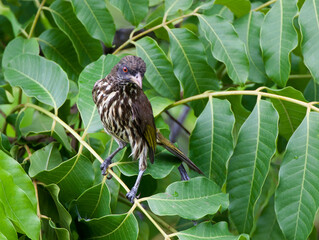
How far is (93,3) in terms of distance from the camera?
3152mm

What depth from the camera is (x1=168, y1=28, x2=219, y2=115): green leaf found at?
122 inches

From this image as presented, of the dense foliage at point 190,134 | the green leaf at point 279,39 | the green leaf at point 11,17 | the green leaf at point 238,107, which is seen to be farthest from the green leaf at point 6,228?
the green leaf at point 11,17

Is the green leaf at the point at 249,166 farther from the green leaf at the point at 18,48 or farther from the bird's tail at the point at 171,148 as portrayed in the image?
the green leaf at the point at 18,48

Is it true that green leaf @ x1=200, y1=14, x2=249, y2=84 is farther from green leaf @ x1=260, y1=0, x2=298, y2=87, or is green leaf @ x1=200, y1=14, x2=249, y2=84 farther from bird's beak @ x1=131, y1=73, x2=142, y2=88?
bird's beak @ x1=131, y1=73, x2=142, y2=88

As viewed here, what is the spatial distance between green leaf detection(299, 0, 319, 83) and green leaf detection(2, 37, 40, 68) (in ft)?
5.19

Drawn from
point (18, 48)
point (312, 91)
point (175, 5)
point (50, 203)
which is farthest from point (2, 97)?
point (312, 91)

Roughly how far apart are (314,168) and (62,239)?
1206 millimetres

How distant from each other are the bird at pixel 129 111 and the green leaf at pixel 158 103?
0.08 metres

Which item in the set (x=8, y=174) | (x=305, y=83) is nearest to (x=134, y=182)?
(x=8, y=174)

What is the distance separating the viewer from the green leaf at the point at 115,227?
2414mm

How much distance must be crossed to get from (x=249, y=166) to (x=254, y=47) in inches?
35.8

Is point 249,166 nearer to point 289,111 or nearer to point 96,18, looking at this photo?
point 289,111

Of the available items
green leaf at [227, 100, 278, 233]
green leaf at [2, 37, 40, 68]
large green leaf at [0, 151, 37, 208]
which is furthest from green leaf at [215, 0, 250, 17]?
large green leaf at [0, 151, 37, 208]

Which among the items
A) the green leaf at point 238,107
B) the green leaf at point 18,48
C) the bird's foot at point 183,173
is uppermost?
the green leaf at point 18,48
